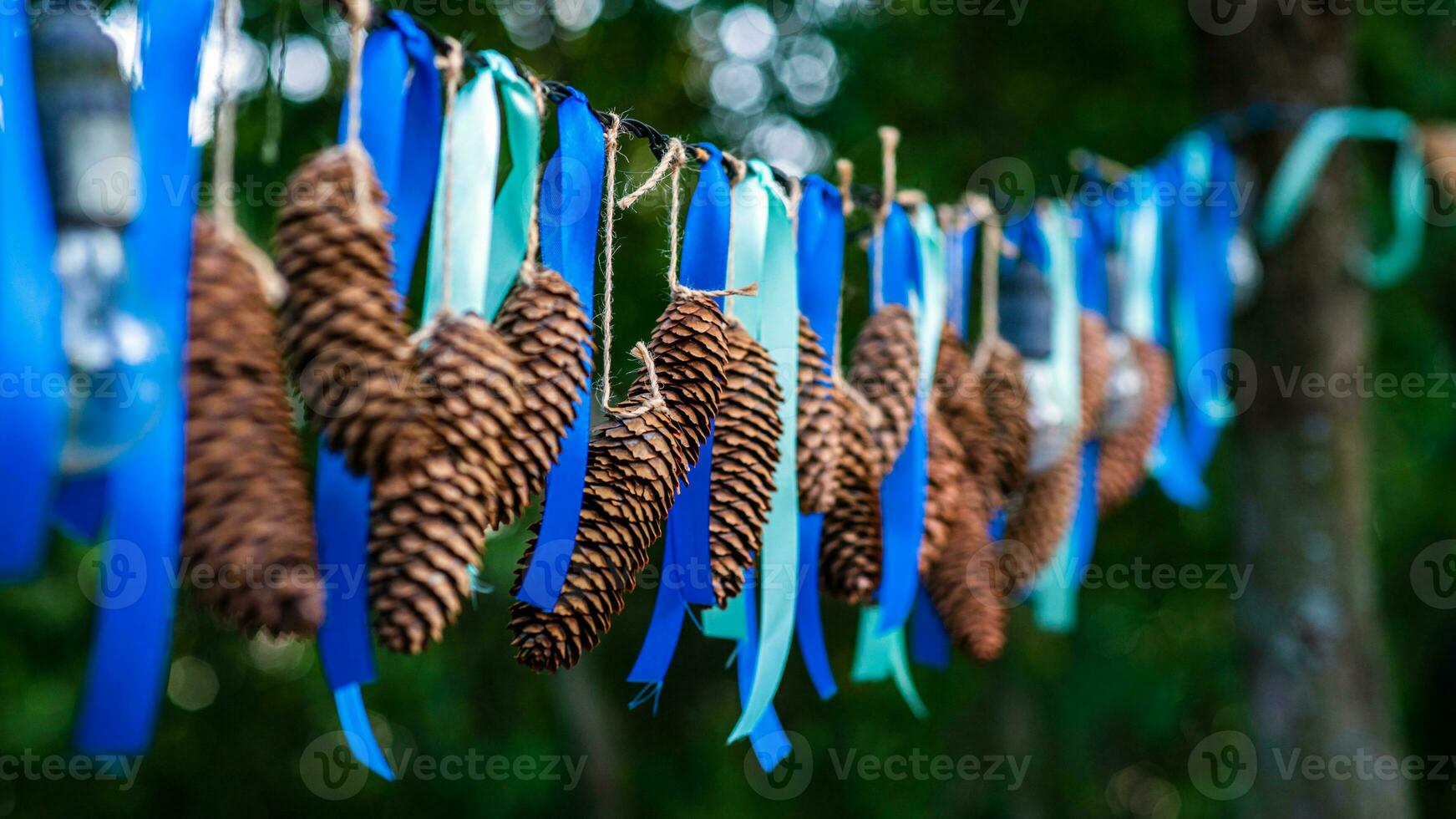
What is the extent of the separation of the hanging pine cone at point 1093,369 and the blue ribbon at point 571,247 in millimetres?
967

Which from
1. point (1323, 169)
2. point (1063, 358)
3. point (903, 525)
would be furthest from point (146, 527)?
point (1323, 169)

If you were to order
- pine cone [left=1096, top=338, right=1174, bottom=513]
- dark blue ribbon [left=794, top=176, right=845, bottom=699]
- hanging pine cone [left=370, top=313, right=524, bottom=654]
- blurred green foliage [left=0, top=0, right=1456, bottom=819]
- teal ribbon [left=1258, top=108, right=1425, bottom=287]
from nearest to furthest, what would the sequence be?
1. hanging pine cone [left=370, top=313, right=524, bottom=654]
2. dark blue ribbon [left=794, top=176, right=845, bottom=699]
3. pine cone [left=1096, top=338, right=1174, bottom=513]
4. teal ribbon [left=1258, top=108, right=1425, bottom=287]
5. blurred green foliage [left=0, top=0, right=1456, bottom=819]

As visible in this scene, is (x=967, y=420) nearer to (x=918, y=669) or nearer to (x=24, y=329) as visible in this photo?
(x=24, y=329)

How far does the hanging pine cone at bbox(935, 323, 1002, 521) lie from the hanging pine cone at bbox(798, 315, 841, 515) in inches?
11.5


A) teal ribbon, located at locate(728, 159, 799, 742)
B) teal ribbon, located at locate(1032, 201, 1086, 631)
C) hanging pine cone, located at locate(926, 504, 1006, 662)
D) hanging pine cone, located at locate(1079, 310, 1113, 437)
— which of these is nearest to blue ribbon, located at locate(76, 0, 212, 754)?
teal ribbon, located at locate(728, 159, 799, 742)

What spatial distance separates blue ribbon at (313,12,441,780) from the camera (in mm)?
797

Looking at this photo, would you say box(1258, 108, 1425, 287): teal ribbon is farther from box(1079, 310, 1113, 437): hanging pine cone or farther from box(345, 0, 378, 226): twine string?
box(345, 0, 378, 226): twine string

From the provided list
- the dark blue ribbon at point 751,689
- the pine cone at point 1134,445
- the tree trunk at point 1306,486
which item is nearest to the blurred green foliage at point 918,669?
the tree trunk at point 1306,486

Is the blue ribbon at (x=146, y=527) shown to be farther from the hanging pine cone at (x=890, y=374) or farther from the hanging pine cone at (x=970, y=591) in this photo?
the hanging pine cone at (x=970, y=591)

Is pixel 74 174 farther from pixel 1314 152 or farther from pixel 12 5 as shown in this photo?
pixel 1314 152

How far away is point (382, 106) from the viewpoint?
2.83 ft

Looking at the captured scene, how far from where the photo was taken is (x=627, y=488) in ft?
3.05

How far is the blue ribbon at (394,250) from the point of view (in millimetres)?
797

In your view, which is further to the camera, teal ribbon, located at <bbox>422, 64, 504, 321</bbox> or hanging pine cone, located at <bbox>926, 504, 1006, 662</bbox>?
hanging pine cone, located at <bbox>926, 504, 1006, 662</bbox>
